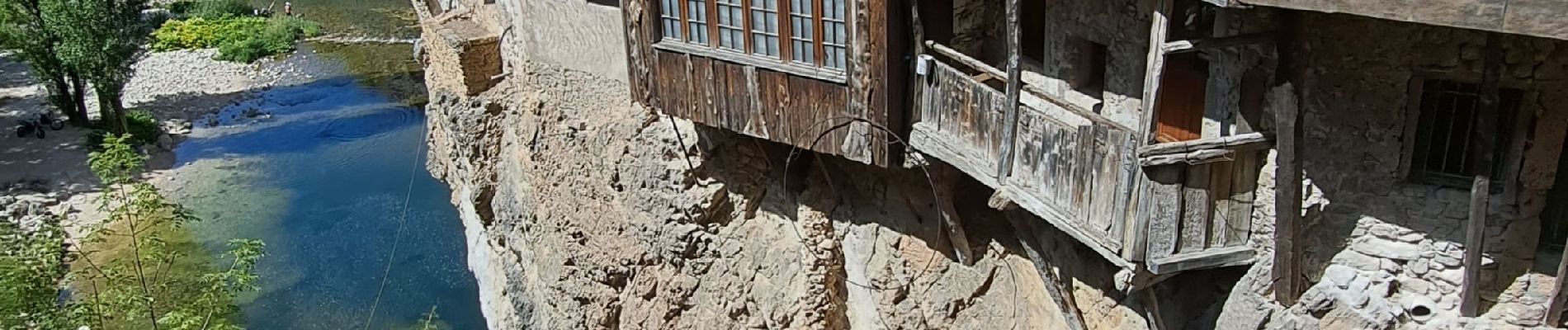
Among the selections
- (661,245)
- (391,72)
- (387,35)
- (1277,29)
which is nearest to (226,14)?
(387,35)

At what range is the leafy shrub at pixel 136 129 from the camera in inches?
1329

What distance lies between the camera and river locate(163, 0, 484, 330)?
24031 millimetres

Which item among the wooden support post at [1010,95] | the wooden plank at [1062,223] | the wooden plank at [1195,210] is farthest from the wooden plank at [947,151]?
the wooden plank at [1195,210]

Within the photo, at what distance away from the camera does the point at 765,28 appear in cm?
1012

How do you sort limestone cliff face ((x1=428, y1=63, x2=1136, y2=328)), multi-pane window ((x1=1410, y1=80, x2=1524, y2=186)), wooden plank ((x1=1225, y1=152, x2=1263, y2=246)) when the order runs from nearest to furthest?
multi-pane window ((x1=1410, y1=80, x2=1524, y2=186)) < wooden plank ((x1=1225, y1=152, x2=1263, y2=246)) < limestone cliff face ((x1=428, y1=63, x2=1136, y2=328))

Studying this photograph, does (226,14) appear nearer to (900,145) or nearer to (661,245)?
(661,245)

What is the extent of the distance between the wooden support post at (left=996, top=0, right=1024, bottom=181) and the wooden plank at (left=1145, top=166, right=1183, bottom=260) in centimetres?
126

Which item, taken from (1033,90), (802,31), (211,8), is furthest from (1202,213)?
(211,8)

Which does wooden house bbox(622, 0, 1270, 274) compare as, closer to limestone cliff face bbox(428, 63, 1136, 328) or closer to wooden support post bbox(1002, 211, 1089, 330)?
wooden support post bbox(1002, 211, 1089, 330)

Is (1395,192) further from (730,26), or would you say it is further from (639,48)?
(639,48)

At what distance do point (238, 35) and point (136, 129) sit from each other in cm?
1161

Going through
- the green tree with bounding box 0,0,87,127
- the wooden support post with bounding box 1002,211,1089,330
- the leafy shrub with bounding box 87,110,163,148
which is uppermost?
the wooden support post with bounding box 1002,211,1089,330

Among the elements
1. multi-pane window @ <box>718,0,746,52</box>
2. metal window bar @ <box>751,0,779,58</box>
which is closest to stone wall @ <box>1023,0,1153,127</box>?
metal window bar @ <box>751,0,779,58</box>

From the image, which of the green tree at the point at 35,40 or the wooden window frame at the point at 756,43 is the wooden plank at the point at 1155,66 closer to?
the wooden window frame at the point at 756,43
